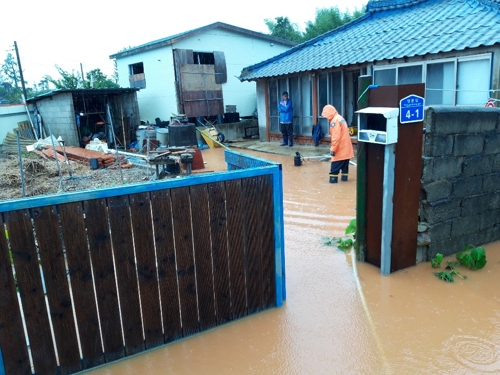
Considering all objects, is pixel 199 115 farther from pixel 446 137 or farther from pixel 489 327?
pixel 489 327

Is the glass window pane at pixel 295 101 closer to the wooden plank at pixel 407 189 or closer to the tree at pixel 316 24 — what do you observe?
the wooden plank at pixel 407 189

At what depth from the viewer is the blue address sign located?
3.81 meters

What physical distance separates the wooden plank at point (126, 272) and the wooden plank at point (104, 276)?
40 mm

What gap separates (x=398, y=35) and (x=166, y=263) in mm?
Result: 11047

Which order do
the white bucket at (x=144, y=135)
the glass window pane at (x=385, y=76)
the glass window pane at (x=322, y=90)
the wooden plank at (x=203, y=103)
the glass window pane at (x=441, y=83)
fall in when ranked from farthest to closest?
the wooden plank at (x=203, y=103) < the white bucket at (x=144, y=135) < the glass window pane at (x=322, y=90) < the glass window pane at (x=385, y=76) < the glass window pane at (x=441, y=83)

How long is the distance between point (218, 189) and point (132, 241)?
2.43 ft

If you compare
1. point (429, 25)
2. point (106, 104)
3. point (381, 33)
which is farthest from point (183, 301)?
point (106, 104)

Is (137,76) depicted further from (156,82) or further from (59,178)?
(59,178)

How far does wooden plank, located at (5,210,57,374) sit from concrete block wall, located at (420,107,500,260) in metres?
3.60

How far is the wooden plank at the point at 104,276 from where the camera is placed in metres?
2.64

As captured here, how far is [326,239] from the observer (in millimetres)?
5250

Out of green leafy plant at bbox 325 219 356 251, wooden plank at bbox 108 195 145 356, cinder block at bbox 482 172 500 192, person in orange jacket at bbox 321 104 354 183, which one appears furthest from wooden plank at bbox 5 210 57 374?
person in orange jacket at bbox 321 104 354 183

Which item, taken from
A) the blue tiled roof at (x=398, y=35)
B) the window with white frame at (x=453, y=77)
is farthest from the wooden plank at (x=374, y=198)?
the window with white frame at (x=453, y=77)

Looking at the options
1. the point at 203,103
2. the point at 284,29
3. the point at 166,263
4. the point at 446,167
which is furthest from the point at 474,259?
the point at 284,29
